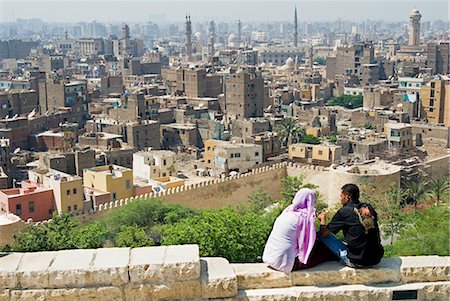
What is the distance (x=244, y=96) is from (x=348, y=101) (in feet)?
34.4

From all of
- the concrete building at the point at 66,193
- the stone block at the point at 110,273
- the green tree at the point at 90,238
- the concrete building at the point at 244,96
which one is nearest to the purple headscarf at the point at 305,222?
the stone block at the point at 110,273

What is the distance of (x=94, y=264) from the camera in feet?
10.7

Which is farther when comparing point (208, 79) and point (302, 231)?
point (208, 79)

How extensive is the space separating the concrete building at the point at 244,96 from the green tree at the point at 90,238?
2109cm

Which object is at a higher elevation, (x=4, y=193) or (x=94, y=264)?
(x=94, y=264)

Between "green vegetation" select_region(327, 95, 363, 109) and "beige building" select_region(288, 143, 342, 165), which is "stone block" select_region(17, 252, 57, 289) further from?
"green vegetation" select_region(327, 95, 363, 109)

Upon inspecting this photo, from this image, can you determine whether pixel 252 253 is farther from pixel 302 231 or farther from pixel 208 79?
pixel 208 79

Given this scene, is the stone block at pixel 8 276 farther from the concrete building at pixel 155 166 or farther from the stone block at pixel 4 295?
the concrete building at pixel 155 166

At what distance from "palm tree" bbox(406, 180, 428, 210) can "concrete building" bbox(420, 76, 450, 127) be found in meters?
13.6

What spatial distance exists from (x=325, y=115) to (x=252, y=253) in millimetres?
23247

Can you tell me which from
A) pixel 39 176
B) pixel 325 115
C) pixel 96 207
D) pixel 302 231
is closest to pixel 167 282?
pixel 302 231

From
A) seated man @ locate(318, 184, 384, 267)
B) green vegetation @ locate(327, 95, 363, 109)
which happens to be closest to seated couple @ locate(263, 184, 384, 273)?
seated man @ locate(318, 184, 384, 267)

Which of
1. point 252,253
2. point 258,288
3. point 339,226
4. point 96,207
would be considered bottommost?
point 96,207

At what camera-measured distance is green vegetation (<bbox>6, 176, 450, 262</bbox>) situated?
8.30m
